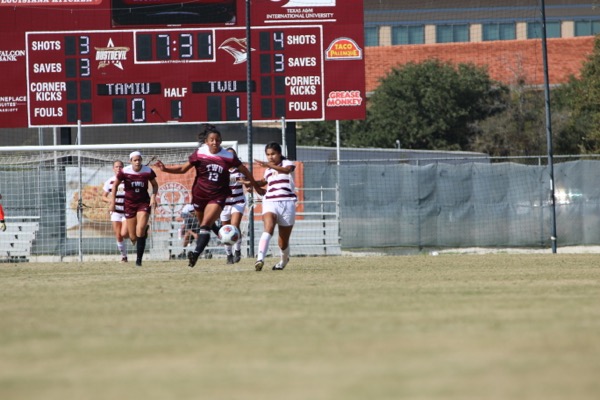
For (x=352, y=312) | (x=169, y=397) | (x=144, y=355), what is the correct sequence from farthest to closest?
(x=352, y=312) < (x=144, y=355) < (x=169, y=397)

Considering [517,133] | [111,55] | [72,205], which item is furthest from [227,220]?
[517,133]

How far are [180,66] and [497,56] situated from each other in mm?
42787

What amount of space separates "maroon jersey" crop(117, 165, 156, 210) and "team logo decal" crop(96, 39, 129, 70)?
8237 millimetres

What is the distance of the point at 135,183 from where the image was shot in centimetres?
1984

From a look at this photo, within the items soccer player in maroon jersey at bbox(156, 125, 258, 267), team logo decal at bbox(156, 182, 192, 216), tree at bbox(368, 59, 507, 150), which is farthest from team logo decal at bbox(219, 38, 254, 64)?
tree at bbox(368, 59, 507, 150)

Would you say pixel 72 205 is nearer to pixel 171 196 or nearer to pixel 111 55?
pixel 171 196

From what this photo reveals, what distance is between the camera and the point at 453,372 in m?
5.77

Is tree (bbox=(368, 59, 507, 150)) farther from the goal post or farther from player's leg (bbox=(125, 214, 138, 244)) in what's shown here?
player's leg (bbox=(125, 214, 138, 244))

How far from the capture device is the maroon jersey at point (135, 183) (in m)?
19.8

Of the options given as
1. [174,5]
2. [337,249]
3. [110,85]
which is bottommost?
[337,249]

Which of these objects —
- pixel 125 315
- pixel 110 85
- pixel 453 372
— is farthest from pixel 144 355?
pixel 110 85

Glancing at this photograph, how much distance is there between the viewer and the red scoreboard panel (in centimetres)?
2767

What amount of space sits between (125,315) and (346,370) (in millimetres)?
3662

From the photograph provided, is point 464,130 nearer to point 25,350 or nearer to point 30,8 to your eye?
point 30,8
